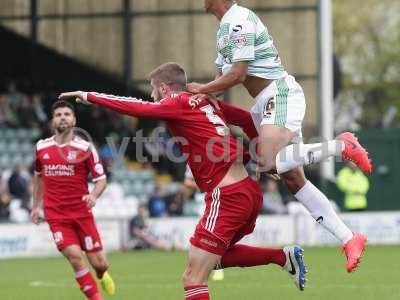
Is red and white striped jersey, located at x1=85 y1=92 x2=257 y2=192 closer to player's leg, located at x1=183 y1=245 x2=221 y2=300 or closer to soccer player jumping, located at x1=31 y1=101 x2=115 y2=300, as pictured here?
player's leg, located at x1=183 y1=245 x2=221 y2=300

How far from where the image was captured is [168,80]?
8914 mm

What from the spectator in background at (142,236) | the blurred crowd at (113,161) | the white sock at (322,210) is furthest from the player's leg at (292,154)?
the spectator in background at (142,236)

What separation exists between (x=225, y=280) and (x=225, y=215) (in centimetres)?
621

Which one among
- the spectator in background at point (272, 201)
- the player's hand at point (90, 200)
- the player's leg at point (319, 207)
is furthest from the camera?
the spectator in background at point (272, 201)

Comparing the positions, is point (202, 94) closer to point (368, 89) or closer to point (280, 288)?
point (280, 288)

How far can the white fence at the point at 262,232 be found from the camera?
22.1m

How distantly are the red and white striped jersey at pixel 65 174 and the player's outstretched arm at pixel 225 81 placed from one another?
355cm

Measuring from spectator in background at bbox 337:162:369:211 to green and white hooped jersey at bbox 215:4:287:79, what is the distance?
15752 mm

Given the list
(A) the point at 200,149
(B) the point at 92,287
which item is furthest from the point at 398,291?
(A) the point at 200,149

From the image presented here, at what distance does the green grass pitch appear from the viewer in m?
12.7

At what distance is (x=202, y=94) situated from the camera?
29.5 ft

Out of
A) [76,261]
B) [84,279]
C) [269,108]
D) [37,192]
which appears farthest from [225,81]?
[37,192]

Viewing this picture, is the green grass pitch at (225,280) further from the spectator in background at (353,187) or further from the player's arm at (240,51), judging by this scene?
the spectator in background at (353,187)

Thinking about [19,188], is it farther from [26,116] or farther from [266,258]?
[266,258]
